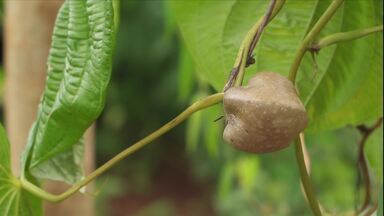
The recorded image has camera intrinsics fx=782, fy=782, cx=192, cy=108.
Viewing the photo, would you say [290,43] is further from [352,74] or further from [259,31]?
[259,31]

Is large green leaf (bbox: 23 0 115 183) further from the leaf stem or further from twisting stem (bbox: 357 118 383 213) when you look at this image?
twisting stem (bbox: 357 118 383 213)

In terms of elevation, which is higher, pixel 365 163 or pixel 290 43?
pixel 290 43

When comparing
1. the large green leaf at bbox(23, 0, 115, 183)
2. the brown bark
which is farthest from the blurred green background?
the large green leaf at bbox(23, 0, 115, 183)

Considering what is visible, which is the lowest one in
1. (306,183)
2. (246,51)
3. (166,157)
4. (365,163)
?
(166,157)

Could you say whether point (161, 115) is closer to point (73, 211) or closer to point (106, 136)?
point (106, 136)

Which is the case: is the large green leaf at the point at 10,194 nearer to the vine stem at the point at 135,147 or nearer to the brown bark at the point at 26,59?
the vine stem at the point at 135,147

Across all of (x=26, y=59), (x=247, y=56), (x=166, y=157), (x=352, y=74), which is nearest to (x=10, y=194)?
(x=247, y=56)

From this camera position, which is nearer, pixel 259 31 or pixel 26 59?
pixel 259 31

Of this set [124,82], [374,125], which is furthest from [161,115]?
[374,125]
